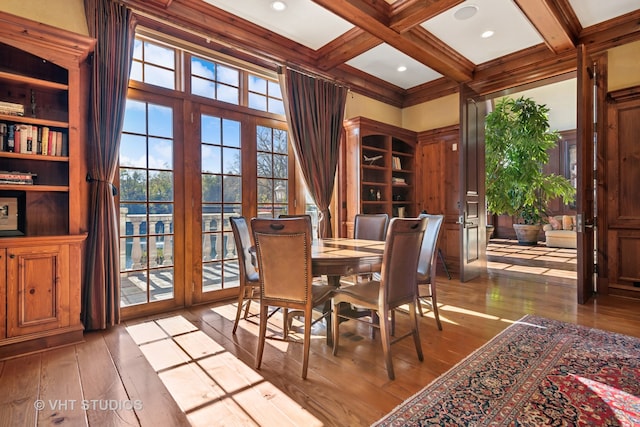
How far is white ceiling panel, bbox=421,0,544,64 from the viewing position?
3311mm

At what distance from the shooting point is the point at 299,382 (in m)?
1.91

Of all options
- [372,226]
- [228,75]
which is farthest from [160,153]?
[372,226]

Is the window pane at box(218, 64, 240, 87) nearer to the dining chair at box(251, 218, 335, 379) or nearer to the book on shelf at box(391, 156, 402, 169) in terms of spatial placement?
the dining chair at box(251, 218, 335, 379)

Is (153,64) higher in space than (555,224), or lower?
higher

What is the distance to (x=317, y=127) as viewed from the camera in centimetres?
421

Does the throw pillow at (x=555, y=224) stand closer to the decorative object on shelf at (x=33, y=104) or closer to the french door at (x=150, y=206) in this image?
the french door at (x=150, y=206)

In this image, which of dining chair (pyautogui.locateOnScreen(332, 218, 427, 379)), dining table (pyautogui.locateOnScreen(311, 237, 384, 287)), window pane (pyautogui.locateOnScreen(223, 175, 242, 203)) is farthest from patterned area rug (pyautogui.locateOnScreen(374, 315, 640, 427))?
window pane (pyautogui.locateOnScreen(223, 175, 242, 203))

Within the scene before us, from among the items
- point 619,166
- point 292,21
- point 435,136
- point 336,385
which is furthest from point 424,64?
point 336,385

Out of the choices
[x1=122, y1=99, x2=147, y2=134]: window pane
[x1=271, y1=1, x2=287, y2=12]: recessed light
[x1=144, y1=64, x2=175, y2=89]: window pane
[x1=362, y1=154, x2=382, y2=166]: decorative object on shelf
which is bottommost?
[x1=362, y1=154, x2=382, y2=166]: decorative object on shelf

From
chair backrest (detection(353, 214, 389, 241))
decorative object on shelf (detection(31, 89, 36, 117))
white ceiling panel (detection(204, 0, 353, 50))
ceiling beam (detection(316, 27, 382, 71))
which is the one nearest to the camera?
decorative object on shelf (detection(31, 89, 36, 117))

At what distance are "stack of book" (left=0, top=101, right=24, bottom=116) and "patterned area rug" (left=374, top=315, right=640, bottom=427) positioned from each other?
3.21 m

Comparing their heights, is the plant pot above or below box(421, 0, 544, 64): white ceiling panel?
below

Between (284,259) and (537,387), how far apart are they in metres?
1.64

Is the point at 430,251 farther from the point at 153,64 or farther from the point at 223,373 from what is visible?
the point at 153,64
